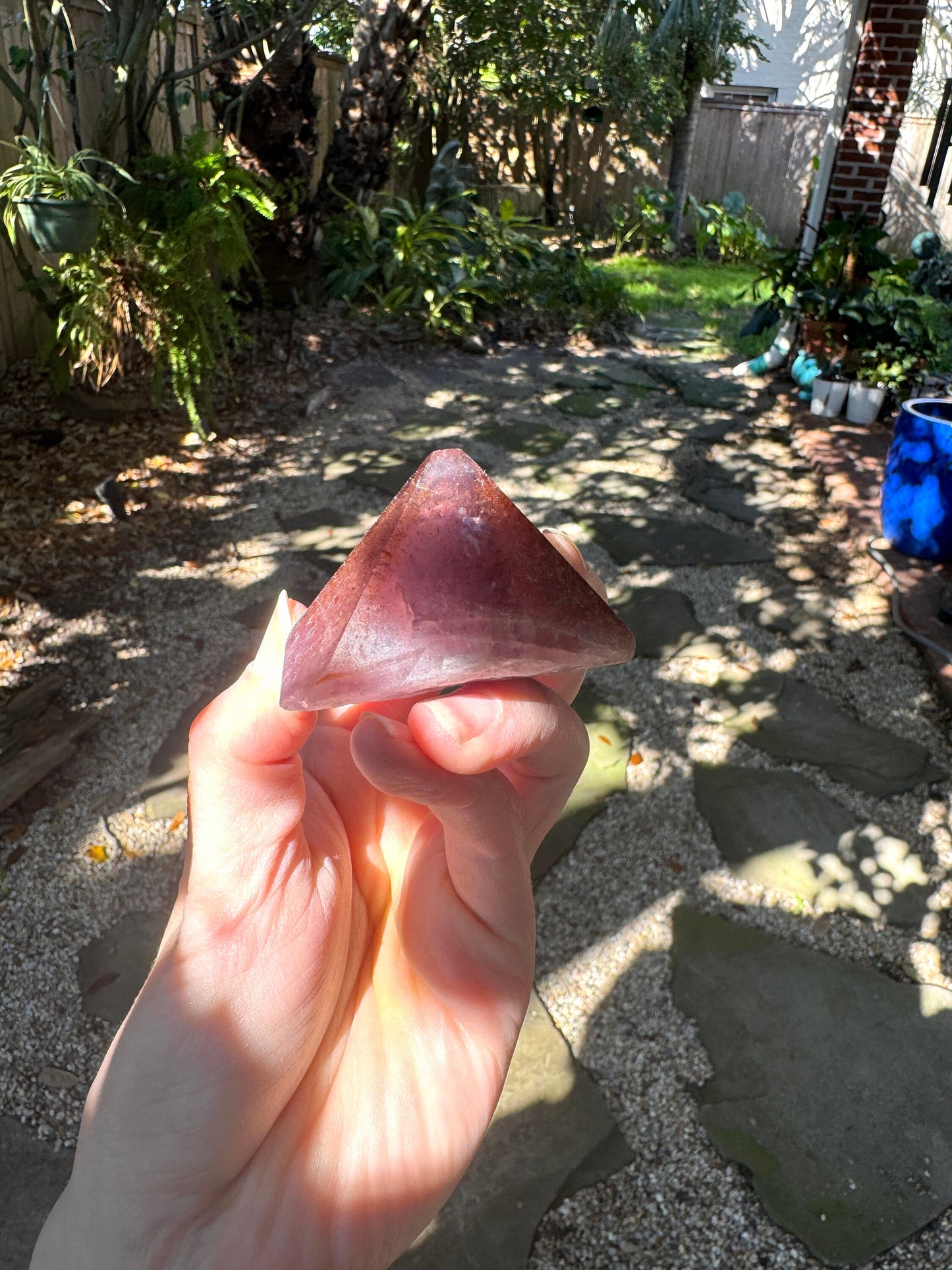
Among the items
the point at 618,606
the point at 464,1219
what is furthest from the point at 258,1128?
the point at 618,606

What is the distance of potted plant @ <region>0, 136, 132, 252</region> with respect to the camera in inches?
182

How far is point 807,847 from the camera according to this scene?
3.16 meters

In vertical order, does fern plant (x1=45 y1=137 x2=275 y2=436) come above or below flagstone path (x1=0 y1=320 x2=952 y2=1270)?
above

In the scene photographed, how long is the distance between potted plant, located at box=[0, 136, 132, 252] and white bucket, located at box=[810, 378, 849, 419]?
196 inches

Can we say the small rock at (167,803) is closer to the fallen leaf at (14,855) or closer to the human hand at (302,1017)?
the fallen leaf at (14,855)

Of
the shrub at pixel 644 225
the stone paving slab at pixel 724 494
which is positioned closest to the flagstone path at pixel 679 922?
the stone paving slab at pixel 724 494

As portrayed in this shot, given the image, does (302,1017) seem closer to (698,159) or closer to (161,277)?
(161,277)

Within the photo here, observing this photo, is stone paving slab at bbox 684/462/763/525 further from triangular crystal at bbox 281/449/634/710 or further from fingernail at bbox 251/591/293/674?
fingernail at bbox 251/591/293/674

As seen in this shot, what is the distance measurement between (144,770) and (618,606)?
2300mm

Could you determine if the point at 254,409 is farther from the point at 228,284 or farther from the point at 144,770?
the point at 144,770

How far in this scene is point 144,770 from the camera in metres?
3.33

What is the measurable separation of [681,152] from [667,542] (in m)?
13.2

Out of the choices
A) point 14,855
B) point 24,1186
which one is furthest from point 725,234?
point 24,1186

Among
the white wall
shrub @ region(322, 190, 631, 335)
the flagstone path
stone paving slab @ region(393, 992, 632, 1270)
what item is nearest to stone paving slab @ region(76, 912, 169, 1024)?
the flagstone path
